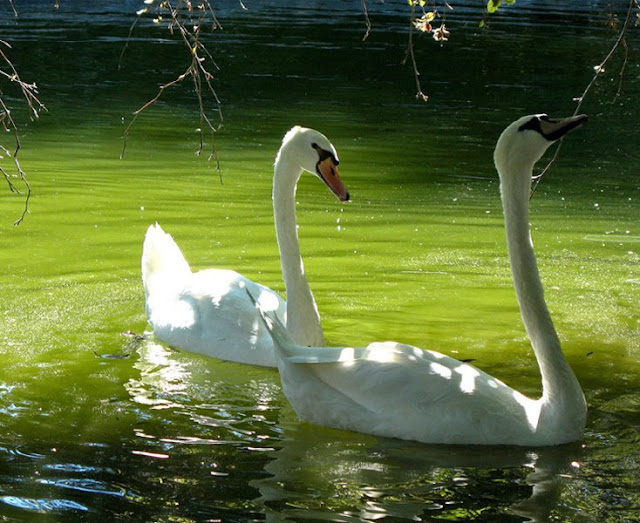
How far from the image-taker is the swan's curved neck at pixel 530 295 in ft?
17.6

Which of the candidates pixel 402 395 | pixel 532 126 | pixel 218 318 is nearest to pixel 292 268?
pixel 218 318

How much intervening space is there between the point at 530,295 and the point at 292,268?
1.53 metres

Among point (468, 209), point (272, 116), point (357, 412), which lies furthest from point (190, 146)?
point (357, 412)

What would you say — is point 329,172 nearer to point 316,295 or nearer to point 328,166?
point 328,166

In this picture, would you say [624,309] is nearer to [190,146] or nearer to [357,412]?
[357,412]

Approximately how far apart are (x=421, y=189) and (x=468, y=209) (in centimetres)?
120

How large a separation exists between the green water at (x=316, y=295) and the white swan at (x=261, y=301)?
0.14 meters

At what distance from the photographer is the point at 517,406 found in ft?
17.6

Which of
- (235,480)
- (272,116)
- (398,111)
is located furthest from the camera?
(398,111)

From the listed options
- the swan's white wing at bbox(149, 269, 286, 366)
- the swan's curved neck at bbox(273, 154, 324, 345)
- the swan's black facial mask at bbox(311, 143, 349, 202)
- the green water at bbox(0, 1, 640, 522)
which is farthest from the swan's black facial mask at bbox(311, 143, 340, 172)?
the green water at bbox(0, 1, 640, 522)

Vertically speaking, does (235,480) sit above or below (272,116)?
below

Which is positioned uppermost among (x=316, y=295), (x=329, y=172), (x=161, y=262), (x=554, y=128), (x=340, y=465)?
(x=554, y=128)

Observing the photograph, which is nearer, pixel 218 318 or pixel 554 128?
pixel 554 128

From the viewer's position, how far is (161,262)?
7883mm
